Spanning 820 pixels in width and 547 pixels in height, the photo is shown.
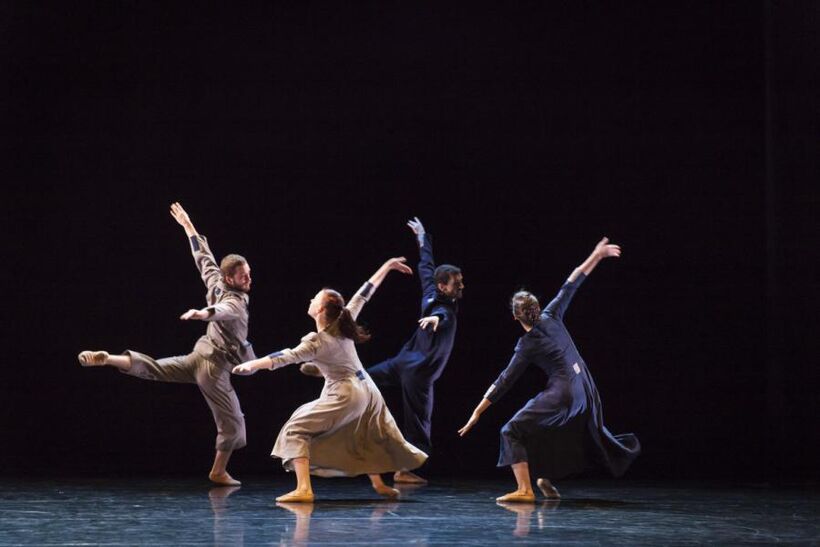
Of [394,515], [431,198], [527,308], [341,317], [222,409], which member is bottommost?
[394,515]

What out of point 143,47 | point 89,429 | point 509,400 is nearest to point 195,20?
point 143,47

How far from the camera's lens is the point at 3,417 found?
6.95 m

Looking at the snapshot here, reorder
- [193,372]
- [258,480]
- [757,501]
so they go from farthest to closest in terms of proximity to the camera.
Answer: [258,480], [193,372], [757,501]

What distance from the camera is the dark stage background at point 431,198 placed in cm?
706

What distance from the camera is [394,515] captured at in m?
4.72

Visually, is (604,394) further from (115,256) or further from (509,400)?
(115,256)

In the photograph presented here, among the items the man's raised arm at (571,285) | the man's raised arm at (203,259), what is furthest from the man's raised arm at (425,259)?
the man's raised arm at (203,259)

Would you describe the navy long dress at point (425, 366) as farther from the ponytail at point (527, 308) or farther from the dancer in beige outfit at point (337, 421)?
the dancer in beige outfit at point (337, 421)

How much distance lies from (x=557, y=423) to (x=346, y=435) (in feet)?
3.51

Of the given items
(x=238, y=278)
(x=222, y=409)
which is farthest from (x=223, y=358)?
(x=238, y=278)

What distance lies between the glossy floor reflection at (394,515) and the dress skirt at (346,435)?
19 centimetres

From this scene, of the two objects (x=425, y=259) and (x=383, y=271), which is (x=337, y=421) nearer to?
(x=383, y=271)

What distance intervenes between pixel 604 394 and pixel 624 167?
154 cm

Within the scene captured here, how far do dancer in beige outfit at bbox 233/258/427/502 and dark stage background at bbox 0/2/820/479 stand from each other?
1819 mm
